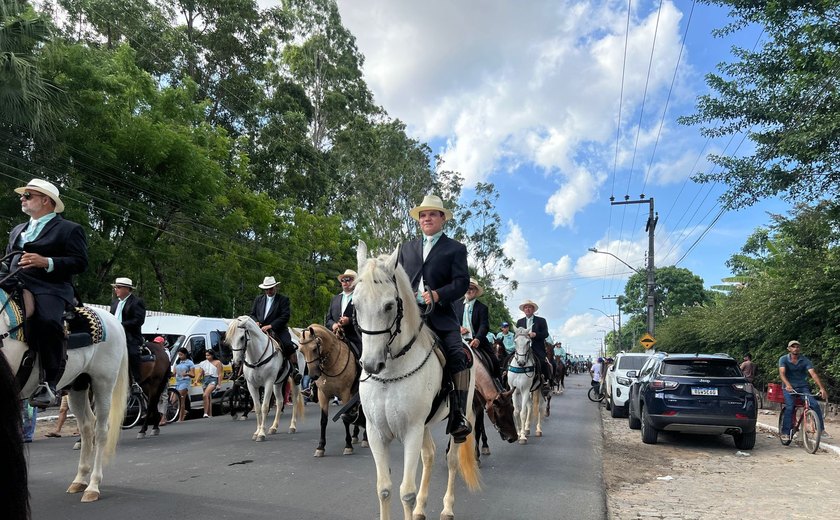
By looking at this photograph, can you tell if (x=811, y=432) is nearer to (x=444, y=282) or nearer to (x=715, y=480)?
(x=715, y=480)

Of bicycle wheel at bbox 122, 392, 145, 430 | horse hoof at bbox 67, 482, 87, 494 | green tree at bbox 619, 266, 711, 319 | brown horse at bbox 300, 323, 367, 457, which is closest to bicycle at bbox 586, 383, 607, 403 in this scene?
brown horse at bbox 300, 323, 367, 457

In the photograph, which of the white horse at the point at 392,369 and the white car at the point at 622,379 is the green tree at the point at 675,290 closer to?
the white car at the point at 622,379

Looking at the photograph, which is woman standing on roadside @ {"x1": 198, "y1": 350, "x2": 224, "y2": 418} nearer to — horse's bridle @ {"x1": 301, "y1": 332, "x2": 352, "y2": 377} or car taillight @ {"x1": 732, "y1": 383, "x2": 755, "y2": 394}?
horse's bridle @ {"x1": 301, "y1": 332, "x2": 352, "y2": 377}

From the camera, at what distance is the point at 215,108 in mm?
32688

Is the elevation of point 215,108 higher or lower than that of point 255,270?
higher

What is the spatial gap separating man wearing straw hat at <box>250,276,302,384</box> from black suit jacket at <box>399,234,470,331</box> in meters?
6.73

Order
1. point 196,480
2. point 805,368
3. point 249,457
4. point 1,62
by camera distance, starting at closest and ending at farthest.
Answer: point 196,480 → point 249,457 → point 805,368 → point 1,62

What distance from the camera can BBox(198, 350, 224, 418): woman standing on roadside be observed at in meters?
15.4

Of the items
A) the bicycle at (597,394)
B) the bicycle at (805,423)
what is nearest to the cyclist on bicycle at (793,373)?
the bicycle at (805,423)

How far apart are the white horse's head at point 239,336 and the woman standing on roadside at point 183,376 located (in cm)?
457

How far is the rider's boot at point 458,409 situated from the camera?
17.7ft

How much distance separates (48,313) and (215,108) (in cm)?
2954

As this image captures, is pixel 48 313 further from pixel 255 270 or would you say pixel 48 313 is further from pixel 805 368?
pixel 255 270

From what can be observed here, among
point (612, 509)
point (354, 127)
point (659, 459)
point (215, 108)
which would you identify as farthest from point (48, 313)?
point (354, 127)
